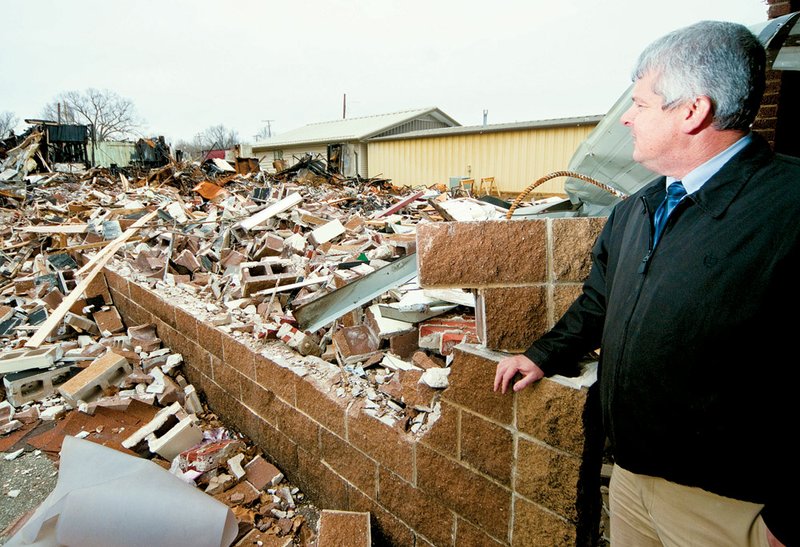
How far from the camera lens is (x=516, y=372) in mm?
1523

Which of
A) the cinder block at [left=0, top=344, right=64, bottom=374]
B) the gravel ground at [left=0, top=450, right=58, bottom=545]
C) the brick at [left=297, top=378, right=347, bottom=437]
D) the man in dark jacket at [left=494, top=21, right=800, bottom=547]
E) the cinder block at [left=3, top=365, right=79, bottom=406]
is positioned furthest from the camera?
the cinder block at [left=0, top=344, right=64, bottom=374]

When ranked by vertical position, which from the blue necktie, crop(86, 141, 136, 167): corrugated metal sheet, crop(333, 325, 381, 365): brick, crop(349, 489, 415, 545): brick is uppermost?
crop(86, 141, 136, 167): corrugated metal sheet

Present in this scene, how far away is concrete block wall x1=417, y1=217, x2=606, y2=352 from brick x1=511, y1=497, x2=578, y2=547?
0.61 m

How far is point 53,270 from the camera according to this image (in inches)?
260

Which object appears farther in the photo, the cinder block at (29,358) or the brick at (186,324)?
the cinder block at (29,358)

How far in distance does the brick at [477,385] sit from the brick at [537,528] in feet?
1.14

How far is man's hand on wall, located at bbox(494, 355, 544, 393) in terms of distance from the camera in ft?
4.82

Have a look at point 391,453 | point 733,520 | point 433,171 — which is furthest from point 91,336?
point 433,171

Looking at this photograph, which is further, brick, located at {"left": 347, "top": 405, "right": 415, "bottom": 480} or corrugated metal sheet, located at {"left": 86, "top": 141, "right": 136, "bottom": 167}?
corrugated metal sheet, located at {"left": 86, "top": 141, "right": 136, "bottom": 167}

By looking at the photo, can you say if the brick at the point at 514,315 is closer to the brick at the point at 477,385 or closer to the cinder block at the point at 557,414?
the brick at the point at 477,385

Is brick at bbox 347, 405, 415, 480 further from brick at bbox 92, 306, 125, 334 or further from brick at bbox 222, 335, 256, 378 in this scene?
brick at bbox 92, 306, 125, 334

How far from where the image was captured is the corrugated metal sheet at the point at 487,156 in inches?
664

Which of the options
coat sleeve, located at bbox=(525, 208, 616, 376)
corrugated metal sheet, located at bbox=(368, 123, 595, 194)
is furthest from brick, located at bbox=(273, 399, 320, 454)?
corrugated metal sheet, located at bbox=(368, 123, 595, 194)

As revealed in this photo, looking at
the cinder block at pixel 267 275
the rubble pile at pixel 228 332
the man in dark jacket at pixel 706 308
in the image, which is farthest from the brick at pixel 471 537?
the cinder block at pixel 267 275
